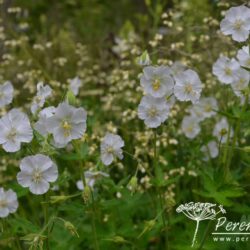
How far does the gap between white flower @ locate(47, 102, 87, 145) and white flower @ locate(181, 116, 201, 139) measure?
43.0 inches

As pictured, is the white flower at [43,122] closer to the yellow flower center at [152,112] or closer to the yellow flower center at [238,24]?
the yellow flower center at [152,112]

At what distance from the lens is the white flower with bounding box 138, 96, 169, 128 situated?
2.09 metres

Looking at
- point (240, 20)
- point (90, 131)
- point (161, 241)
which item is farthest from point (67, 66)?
point (240, 20)

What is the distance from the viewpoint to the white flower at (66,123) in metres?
1.95

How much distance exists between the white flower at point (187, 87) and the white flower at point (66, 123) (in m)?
0.40

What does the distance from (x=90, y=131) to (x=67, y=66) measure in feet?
4.49

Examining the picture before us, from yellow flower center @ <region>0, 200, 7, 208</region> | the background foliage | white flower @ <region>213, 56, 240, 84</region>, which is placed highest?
white flower @ <region>213, 56, 240, 84</region>

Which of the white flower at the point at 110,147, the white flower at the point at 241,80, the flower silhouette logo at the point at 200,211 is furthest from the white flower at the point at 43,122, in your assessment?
the white flower at the point at 241,80

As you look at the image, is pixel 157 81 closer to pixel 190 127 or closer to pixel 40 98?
pixel 40 98

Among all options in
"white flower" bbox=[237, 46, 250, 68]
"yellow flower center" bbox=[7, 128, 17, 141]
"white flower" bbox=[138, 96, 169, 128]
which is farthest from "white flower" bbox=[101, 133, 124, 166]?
"white flower" bbox=[237, 46, 250, 68]

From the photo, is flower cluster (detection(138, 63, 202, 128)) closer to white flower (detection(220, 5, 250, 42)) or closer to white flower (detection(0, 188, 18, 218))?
white flower (detection(220, 5, 250, 42))

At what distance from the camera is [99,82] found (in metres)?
3.83

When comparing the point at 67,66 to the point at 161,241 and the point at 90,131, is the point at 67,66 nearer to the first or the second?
the point at 90,131

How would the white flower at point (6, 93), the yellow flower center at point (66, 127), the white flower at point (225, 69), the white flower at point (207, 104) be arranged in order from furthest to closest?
the white flower at point (207, 104), the white flower at point (225, 69), the white flower at point (6, 93), the yellow flower center at point (66, 127)
